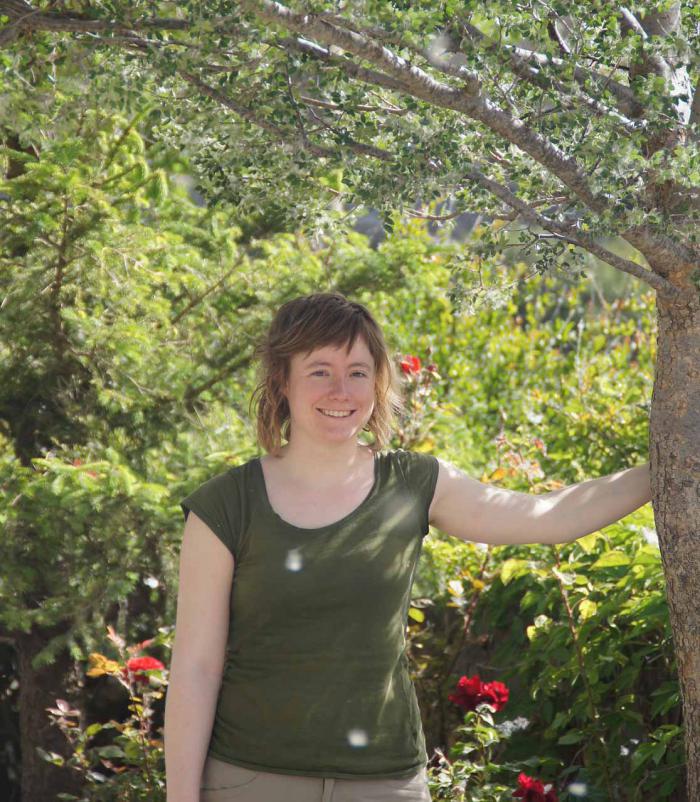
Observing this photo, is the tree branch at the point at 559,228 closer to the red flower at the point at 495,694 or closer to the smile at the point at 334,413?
the smile at the point at 334,413

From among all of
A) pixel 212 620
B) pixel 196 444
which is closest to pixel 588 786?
pixel 212 620

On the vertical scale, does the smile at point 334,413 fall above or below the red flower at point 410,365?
below

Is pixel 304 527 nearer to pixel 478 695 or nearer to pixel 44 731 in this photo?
pixel 478 695

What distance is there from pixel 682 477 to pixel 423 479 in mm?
520

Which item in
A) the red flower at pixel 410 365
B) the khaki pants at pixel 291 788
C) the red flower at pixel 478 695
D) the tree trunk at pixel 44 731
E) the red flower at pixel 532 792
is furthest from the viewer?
the red flower at pixel 410 365

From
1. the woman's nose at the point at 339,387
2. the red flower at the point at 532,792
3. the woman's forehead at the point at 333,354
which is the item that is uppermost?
the woman's forehead at the point at 333,354

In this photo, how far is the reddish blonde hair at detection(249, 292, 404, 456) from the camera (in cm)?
215

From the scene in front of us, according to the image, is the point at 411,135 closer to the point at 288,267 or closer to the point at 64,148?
the point at 64,148

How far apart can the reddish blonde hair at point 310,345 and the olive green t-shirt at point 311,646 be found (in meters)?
0.25

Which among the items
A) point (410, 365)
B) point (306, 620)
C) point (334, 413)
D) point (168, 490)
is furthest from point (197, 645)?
point (410, 365)

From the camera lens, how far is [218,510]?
2.04 meters

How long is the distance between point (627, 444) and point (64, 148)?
2.58 m

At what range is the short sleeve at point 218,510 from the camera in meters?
2.03

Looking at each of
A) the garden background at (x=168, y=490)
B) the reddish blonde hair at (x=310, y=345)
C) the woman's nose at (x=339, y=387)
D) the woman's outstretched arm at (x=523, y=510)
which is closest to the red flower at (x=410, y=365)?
the garden background at (x=168, y=490)
